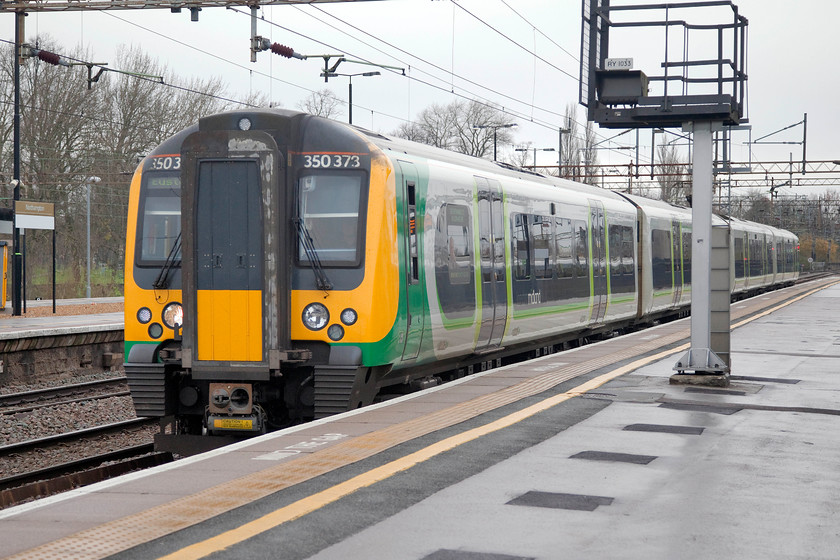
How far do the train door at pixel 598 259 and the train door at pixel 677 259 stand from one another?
26.0ft

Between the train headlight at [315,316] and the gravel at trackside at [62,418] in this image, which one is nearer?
the train headlight at [315,316]

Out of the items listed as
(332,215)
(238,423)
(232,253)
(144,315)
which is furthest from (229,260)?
(238,423)

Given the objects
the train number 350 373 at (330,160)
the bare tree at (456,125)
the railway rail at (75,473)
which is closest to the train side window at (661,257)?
the railway rail at (75,473)

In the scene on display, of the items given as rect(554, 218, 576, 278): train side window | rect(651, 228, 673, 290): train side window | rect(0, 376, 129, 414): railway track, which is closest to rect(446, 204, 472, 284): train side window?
rect(554, 218, 576, 278): train side window

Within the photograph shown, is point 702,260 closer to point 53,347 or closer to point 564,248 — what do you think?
point 564,248

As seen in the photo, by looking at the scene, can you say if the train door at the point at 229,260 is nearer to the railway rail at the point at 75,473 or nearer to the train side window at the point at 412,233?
the train side window at the point at 412,233

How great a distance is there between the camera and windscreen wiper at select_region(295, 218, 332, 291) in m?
9.74

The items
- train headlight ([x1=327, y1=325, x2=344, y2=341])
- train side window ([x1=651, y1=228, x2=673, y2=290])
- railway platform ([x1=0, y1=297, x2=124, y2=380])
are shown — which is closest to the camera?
train headlight ([x1=327, y1=325, x2=344, y2=341])

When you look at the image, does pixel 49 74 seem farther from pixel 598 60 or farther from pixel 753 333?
pixel 598 60

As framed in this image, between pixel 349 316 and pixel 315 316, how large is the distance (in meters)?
0.32

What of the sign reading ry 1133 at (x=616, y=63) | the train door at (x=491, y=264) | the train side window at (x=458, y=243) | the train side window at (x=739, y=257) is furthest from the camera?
the train side window at (x=739, y=257)

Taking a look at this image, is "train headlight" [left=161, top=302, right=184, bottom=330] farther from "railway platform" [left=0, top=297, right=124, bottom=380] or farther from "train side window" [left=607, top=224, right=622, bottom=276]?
"train side window" [left=607, top=224, right=622, bottom=276]

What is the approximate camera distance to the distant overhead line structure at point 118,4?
19.0 m

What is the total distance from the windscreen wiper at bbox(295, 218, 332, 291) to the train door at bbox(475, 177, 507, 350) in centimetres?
347
